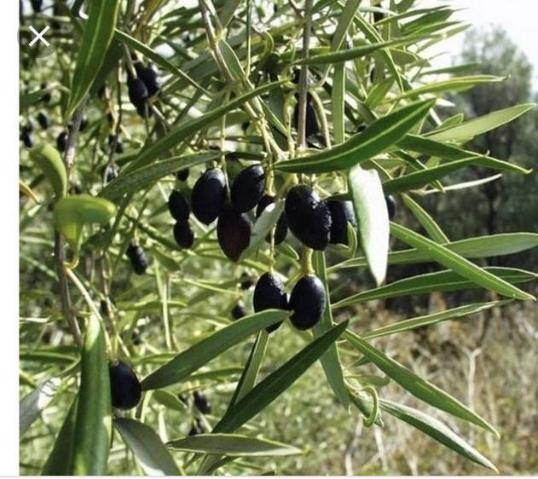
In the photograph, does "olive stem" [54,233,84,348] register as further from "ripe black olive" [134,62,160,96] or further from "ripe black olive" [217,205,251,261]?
"ripe black olive" [134,62,160,96]

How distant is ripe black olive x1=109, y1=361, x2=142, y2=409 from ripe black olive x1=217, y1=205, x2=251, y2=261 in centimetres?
7

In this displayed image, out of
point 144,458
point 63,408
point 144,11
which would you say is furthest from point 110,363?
point 63,408

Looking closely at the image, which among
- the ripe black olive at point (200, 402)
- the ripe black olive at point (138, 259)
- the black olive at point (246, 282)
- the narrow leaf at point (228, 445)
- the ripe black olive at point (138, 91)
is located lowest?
the ripe black olive at point (200, 402)

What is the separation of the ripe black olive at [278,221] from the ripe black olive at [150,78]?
254 millimetres

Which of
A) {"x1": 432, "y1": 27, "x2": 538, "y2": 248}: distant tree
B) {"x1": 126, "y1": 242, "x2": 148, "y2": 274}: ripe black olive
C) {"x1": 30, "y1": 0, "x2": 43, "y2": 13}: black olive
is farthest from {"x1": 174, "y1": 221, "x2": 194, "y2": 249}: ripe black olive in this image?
{"x1": 432, "y1": 27, "x2": 538, "y2": 248}: distant tree

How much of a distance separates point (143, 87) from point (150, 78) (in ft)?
0.06

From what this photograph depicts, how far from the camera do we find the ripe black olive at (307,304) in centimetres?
43

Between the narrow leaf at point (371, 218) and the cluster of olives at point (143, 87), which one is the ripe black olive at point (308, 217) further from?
the cluster of olives at point (143, 87)

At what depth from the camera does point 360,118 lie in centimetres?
64

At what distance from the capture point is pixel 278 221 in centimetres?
47

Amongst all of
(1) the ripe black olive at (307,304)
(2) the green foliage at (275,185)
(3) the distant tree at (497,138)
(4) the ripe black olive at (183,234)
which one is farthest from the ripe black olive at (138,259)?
(3) the distant tree at (497,138)
